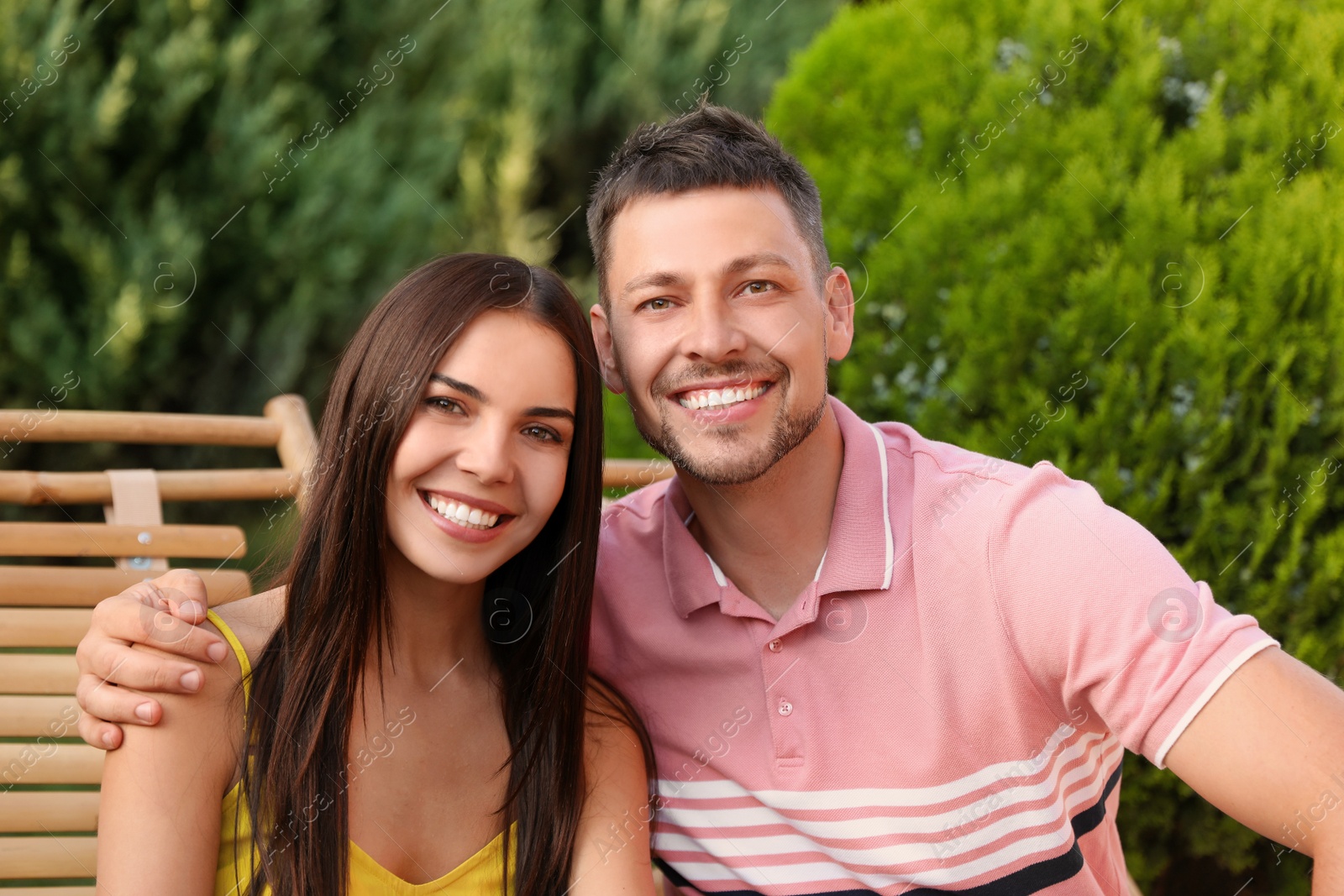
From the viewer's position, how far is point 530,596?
7.54 feet

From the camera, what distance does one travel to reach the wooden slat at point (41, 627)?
2.48 meters

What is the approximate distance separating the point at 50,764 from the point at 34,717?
0.35 feet

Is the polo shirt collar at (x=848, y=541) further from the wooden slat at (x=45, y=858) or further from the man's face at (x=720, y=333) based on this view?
the wooden slat at (x=45, y=858)

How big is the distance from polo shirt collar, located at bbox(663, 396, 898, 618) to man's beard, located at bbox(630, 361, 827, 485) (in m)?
0.13

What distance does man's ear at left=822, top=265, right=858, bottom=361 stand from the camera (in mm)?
2430

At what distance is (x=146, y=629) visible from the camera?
1832mm

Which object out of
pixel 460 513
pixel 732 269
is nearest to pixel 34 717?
pixel 460 513

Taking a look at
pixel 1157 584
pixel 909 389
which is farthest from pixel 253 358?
pixel 1157 584

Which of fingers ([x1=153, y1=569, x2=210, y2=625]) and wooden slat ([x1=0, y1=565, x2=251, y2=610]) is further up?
wooden slat ([x1=0, y1=565, x2=251, y2=610])

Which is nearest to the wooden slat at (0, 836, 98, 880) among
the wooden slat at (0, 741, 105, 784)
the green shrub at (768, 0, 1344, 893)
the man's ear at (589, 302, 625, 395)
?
the wooden slat at (0, 741, 105, 784)

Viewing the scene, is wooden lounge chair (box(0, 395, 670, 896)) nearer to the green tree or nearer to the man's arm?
the green tree

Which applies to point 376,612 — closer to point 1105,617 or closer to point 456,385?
point 456,385

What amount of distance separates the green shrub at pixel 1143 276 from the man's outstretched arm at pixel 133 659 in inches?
74.7

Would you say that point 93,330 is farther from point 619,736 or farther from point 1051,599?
point 1051,599
